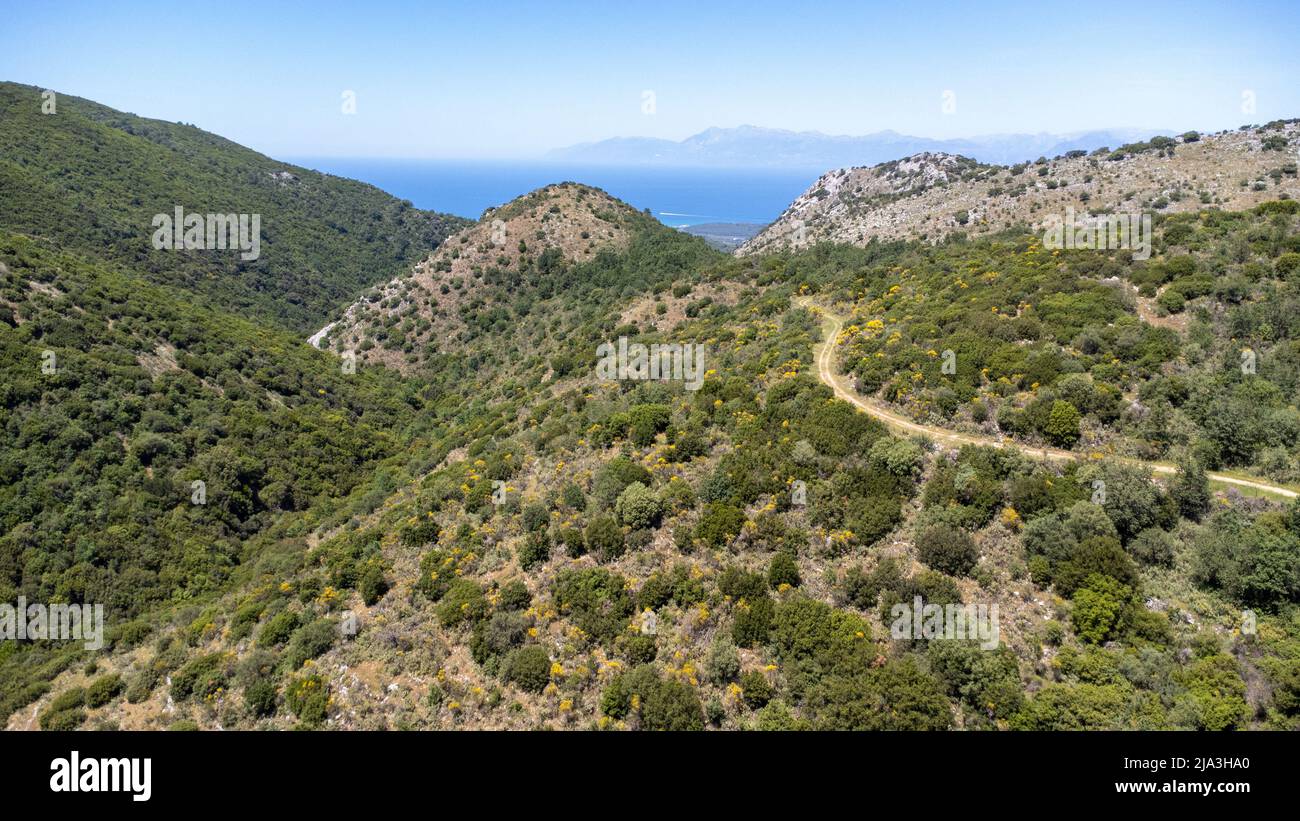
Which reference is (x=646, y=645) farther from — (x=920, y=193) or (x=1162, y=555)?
(x=920, y=193)

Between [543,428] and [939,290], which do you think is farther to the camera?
[939,290]

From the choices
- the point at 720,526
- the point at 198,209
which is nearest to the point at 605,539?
the point at 720,526

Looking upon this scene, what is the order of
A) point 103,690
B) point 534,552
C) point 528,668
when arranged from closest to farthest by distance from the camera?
point 528,668
point 103,690
point 534,552

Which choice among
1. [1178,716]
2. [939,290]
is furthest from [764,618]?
[939,290]

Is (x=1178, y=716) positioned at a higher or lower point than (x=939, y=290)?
lower

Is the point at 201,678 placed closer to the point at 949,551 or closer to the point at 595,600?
the point at 595,600

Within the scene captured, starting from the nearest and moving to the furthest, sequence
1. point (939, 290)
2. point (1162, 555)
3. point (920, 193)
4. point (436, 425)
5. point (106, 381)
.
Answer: point (1162, 555) < point (939, 290) < point (106, 381) < point (436, 425) < point (920, 193)
